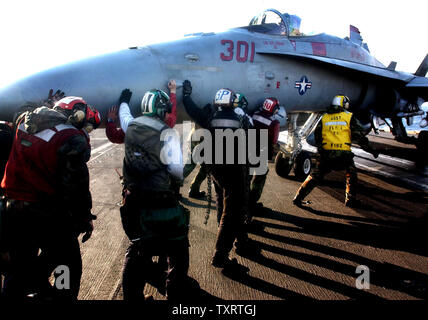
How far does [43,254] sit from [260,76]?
11.9 feet

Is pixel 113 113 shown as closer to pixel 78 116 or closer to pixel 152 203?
pixel 78 116

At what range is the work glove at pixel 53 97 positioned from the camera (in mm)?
2748

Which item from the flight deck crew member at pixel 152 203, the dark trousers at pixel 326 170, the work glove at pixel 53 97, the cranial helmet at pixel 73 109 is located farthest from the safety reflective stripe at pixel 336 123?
the work glove at pixel 53 97

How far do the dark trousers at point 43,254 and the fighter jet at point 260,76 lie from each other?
3.75 feet

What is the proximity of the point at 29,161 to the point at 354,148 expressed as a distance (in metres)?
11.8

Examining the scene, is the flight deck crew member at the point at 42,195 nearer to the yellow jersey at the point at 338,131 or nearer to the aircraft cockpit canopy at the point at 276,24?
the aircraft cockpit canopy at the point at 276,24

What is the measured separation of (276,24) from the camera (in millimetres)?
4895

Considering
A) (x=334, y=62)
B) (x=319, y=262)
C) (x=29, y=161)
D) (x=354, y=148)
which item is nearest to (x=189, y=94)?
Answer: (x=29, y=161)

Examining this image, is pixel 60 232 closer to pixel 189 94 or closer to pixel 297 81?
pixel 189 94

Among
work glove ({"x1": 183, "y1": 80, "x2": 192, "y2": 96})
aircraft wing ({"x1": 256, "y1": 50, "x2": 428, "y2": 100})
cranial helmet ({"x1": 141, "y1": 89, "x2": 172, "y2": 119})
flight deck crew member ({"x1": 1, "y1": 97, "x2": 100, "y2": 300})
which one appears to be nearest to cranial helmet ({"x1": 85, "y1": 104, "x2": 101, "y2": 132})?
flight deck crew member ({"x1": 1, "y1": 97, "x2": 100, "y2": 300})

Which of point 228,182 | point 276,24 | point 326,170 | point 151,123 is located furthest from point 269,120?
point 151,123

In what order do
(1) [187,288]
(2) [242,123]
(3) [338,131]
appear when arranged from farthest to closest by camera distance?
(3) [338,131] < (2) [242,123] < (1) [187,288]

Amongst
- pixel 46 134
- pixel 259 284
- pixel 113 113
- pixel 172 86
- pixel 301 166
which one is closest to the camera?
pixel 46 134

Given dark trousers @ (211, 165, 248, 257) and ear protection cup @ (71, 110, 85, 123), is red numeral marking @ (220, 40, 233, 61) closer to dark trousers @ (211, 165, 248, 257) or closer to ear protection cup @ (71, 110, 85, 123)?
dark trousers @ (211, 165, 248, 257)
